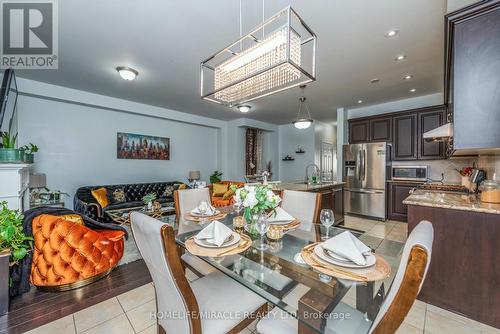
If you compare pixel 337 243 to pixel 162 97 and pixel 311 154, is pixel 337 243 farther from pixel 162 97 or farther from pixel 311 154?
pixel 311 154

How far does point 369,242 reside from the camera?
1.50 m

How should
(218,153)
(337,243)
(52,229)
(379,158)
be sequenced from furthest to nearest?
(218,153) → (379,158) → (52,229) → (337,243)

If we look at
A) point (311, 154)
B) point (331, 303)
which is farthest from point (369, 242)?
point (311, 154)

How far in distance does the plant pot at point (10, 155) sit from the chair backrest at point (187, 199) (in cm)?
211

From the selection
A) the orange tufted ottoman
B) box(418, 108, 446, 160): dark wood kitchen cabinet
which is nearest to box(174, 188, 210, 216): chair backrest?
the orange tufted ottoman

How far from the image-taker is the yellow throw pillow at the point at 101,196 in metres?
4.08

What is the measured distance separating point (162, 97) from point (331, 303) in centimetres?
486

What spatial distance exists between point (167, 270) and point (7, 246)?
6.35 feet

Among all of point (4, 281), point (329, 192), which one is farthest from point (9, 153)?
point (329, 192)

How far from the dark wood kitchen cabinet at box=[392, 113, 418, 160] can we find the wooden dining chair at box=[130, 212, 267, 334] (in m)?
4.77

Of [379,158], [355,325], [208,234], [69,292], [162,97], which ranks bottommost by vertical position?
[69,292]

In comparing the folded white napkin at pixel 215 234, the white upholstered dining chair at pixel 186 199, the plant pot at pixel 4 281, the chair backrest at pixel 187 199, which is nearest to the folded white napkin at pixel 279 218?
the folded white napkin at pixel 215 234

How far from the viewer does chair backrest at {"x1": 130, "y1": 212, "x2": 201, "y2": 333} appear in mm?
873

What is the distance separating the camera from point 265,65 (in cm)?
145
